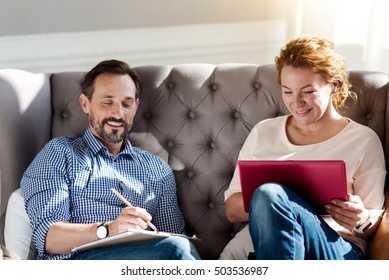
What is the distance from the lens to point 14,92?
2.00 meters

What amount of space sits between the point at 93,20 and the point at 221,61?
0.50 meters

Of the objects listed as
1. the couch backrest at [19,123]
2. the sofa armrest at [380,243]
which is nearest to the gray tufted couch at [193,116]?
the couch backrest at [19,123]

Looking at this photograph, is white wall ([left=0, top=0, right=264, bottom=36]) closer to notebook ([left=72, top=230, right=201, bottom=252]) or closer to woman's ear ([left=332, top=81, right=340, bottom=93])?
woman's ear ([left=332, top=81, right=340, bottom=93])

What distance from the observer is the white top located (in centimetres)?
176

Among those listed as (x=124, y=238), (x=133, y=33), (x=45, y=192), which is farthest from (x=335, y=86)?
(x=133, y=33)

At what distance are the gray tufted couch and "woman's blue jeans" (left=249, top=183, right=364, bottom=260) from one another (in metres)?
0.42

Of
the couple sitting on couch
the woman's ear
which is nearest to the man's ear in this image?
the couple sitting on couch

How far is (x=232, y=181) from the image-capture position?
191cm

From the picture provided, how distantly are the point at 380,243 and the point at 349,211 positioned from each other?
0.14 metres

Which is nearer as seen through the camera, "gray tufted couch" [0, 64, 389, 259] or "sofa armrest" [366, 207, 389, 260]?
"sofa armrest" [366, 207, 389, 260]

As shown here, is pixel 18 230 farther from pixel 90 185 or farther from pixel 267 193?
pixel 267 193

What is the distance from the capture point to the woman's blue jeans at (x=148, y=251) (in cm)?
163
